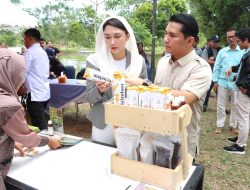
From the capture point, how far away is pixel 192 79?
138 centimetres

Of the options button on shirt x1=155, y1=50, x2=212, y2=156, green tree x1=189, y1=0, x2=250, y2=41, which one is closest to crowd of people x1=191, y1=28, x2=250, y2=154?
button on shirt x1=155, y1=50, x2=212, y2=156

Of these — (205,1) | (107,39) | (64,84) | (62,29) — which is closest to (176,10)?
(205,1)

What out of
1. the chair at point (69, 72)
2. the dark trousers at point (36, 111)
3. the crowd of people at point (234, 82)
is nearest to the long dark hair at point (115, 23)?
the crowd of people at point (234, 82)

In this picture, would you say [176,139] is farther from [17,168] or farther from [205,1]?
[205,1]

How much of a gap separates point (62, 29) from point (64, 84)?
9.88 m

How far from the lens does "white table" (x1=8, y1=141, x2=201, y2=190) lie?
3.81 feet

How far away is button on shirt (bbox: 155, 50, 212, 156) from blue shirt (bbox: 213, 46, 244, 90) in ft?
9.54

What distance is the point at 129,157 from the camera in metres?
1.16

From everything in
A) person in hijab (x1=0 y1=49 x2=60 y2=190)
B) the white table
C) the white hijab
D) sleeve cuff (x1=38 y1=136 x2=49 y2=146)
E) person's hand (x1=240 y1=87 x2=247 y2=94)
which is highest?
the white hijab

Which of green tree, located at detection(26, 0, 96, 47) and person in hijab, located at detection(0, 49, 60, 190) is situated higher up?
green tree, located at detection(26, 0, 96, 47)

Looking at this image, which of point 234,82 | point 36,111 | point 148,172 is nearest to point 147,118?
point 148,172

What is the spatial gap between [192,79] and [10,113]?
0.91 m

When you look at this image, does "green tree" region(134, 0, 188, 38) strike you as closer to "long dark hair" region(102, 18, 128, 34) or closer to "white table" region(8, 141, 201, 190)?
"long dark hair" region(102, 18, 128, 34)

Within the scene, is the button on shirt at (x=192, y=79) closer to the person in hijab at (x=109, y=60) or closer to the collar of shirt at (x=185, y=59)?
the collar of shirt at (x=185, y=59)
